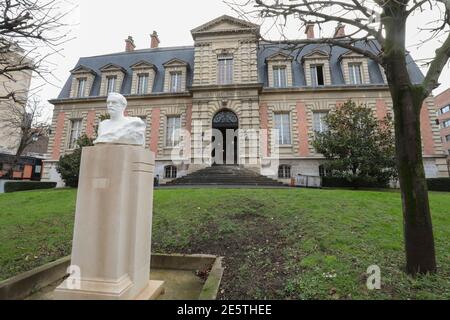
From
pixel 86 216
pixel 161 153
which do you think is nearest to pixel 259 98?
pixel 161 153

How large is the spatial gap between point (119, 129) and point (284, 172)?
649 inches

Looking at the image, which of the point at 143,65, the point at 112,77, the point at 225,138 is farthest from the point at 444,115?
the point at 112,77

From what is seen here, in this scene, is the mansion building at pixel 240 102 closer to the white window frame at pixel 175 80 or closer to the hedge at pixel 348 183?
the white window frame at pixel 175 80

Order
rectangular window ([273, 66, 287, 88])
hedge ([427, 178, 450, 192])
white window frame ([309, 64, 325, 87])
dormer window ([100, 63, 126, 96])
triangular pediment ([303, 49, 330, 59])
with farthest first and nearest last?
1. dormer window ([100, 63, 126, 96])
2. rectangular window ([273, 66, 287, 88])
3. triangular pediment ([303, 49, 330, 59])
4. white window frame ([309, 64, 325, 87])
5. hedge ([427, 178, 450, 192])

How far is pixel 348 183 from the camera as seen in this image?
15.1 meters

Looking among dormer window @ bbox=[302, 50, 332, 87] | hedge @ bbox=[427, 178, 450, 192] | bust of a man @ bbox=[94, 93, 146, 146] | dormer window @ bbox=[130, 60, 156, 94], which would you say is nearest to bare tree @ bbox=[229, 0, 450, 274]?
bust of a man @ bbox=[94, 93, 146, 146]

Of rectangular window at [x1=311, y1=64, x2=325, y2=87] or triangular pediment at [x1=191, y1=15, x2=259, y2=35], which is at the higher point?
triangular pediment at [x1=191, y1=15, x2=259, y2=35]

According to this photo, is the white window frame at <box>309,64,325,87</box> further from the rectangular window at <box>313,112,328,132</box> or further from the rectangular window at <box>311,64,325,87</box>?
the rectangular window at <box>313,112,328,132</box>

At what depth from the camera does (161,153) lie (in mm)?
19891

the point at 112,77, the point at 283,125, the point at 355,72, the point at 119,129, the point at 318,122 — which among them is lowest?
the point at 119,129

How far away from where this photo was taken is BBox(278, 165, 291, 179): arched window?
18750mm

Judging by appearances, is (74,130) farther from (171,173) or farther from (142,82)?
(171,173)

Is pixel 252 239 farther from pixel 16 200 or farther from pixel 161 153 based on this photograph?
pixel 161 153
